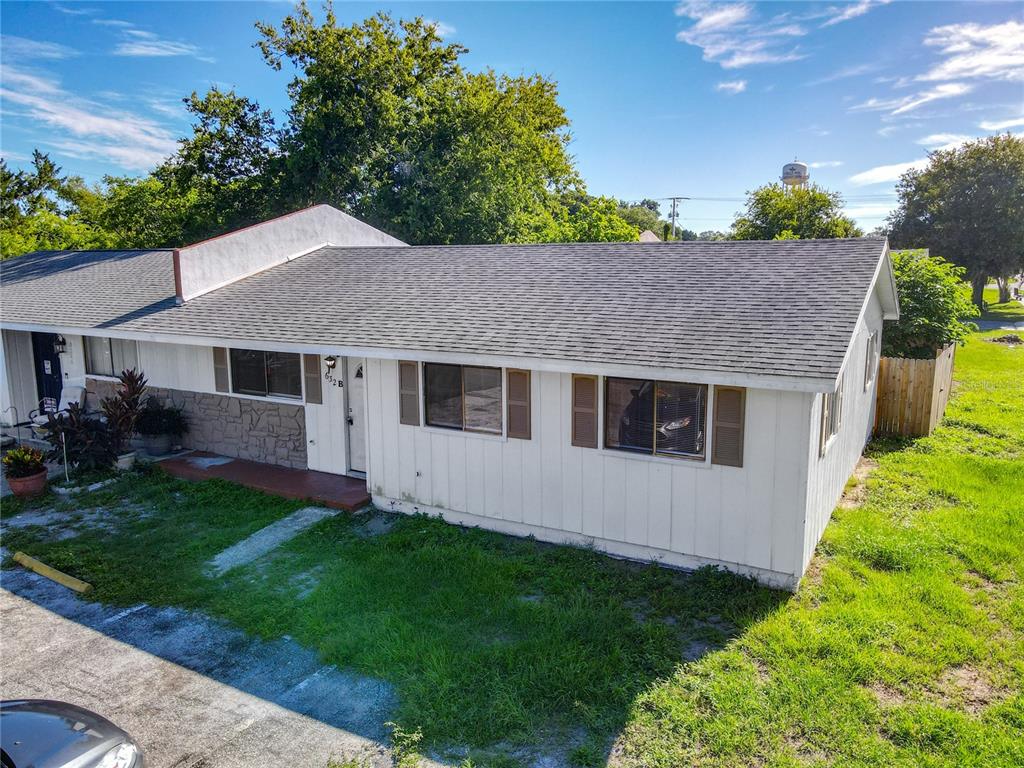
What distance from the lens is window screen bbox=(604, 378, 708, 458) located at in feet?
22.6

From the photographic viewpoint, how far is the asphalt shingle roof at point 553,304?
691cm

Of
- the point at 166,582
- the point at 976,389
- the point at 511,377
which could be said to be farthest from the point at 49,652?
the point at 976,389

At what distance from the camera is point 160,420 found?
1166cm

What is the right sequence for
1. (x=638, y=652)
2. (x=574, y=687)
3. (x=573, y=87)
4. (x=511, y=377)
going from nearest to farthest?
(x=574, y=687) < (x=638, y=652) < (x=511, y=377) < (x=573, y=87)

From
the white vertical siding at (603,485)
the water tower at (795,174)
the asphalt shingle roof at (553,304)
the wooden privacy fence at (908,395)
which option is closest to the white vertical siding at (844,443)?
the white vertical siding at (603,485)

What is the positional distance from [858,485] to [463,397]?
635 centimetres

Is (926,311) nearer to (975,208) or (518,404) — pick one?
(518,404)

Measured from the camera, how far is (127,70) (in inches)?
776

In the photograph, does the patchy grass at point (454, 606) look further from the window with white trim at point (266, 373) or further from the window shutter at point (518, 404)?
the window with white trim at point (266, 373)

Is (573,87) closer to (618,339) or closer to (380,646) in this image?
(618,339)

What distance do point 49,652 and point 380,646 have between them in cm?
309

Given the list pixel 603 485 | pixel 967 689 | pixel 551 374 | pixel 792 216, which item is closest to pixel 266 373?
pixel 551 374

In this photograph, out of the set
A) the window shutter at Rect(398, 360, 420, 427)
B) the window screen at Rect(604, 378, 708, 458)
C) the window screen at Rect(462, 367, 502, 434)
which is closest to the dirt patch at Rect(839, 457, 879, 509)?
the window screen at Rect(604, 378, 708, 458)

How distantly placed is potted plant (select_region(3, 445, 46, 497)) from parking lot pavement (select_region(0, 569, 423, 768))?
398cm
